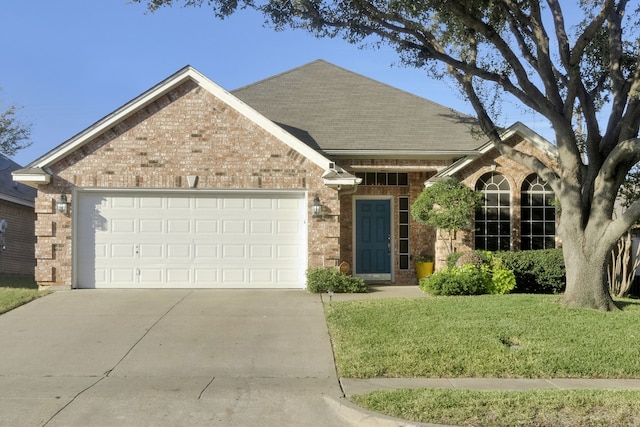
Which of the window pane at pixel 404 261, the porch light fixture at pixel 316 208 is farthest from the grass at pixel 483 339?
the window pane at pixel 404 261

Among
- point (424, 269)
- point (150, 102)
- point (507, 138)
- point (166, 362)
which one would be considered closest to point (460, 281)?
point (424, 269)

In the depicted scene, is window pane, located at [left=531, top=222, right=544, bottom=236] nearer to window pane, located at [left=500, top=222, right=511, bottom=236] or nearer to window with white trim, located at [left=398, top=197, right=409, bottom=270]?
window pane, located at [left=500, top=222, right=511, bottom=236]

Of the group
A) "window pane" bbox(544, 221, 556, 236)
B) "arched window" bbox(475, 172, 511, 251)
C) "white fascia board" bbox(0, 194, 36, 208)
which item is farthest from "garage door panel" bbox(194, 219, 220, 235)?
"white fascia board" bbox(0, 194, 36, 208)

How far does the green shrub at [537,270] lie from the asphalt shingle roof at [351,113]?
10.3 feet

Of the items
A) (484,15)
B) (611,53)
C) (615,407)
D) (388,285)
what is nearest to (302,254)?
(388,285)

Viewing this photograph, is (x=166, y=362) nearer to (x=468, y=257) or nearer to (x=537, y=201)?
(x=468, y=257)

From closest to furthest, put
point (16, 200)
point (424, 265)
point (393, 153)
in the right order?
1. point (393, 153)
2. point (424, 265)
3. point (16, 200)

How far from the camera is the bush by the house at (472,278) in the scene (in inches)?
476

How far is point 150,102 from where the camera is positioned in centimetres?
1309

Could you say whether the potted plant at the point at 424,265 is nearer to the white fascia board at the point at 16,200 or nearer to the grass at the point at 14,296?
the grass at the point at 14,296

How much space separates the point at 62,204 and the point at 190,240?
9.40ft

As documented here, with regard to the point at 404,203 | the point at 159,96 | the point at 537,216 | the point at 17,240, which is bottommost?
the point at 17,240

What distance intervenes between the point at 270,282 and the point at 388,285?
324 centimetres

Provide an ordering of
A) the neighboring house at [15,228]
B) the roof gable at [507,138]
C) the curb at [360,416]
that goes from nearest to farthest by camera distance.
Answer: the curb at [360,416]
the roof gable at [507,138]
the neighboring house at [15,228]
